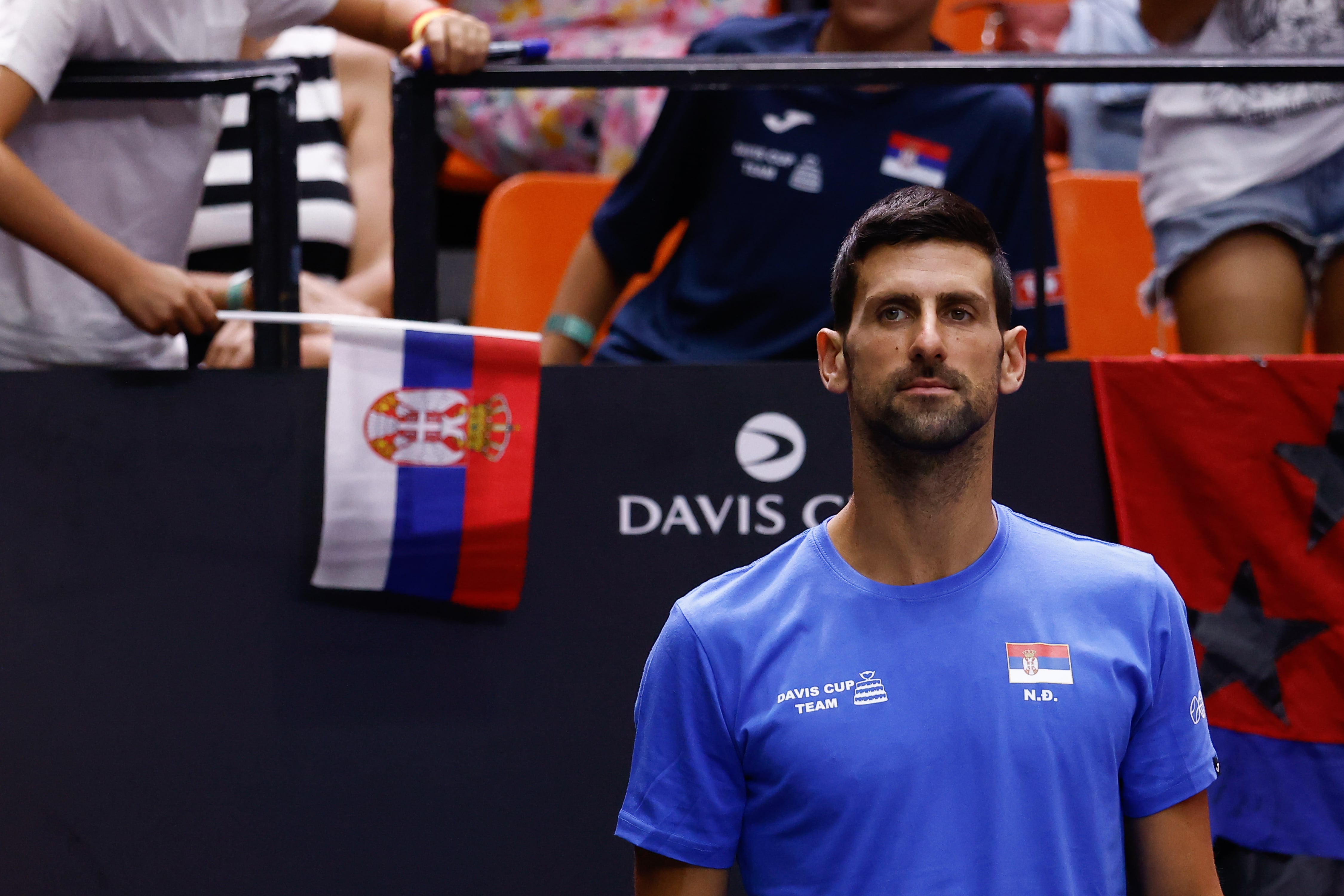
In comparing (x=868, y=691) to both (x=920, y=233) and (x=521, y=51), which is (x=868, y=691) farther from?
(x=521, y=51)

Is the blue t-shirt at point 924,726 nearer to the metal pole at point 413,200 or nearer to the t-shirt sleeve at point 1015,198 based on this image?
the metal pole at point 413,200

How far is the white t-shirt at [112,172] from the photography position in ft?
7.84

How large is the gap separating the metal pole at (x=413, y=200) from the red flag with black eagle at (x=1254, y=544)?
4.03 ft

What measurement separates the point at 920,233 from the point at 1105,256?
2432 millimetres

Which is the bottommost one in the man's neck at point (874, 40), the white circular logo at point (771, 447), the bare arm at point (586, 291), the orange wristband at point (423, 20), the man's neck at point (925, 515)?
the man's neck at point (925, 515)

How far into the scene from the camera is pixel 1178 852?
157cm

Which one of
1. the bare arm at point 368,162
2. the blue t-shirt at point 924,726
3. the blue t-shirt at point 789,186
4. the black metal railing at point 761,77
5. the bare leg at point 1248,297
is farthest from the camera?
the bare arm at point 368,162

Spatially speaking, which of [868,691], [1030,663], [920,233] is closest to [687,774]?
[868,691]

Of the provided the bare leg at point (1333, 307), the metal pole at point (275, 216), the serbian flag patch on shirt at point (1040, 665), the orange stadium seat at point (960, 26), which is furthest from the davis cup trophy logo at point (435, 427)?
the orange stadium seat at point (960, 26)

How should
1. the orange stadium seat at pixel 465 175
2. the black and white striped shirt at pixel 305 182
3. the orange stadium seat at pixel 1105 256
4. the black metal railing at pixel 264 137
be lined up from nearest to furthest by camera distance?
1. the black metal railing at pixel 264 137
2. the black and white striped shirt at pixel 305 182
3. the orange stadium seat at pixel 1105 256
4. the orange stadium seat at pixel 465 175

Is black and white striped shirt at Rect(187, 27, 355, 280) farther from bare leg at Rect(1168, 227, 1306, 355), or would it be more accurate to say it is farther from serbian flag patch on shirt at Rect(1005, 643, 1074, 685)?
serbian flag patch on shirt at Rect(1005, 643, 1074, 685)

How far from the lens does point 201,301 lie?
7.45ft

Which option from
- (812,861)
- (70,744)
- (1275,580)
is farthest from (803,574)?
(70,744)

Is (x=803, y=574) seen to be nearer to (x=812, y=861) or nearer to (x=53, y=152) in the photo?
(x=812, y=861)
